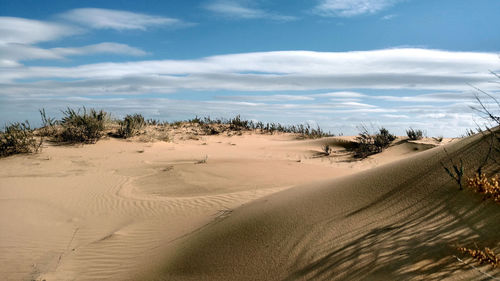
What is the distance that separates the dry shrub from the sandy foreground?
7 centimetres

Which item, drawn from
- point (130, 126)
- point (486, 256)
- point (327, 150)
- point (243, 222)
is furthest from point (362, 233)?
point (130, 126)

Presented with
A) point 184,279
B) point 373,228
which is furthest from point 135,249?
point 373,228

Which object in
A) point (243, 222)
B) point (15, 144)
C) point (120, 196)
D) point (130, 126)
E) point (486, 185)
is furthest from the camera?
point (130, 126)

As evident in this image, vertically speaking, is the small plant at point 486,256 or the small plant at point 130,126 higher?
the small plant at point 130,126

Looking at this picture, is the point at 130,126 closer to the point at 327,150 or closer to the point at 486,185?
the point at 327,150

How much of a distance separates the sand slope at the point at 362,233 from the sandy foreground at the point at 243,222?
0.04 ft

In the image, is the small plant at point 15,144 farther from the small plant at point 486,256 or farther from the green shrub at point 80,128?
the small plant at point 486,256

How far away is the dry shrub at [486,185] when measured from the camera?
274 cm

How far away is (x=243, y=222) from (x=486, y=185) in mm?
2437

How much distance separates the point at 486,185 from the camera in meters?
2.81

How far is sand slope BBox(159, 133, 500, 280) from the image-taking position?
252 cm

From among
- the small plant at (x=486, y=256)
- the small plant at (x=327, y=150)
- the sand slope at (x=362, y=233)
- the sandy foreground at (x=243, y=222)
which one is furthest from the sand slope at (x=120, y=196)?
the small plant at (x=486, y=256)

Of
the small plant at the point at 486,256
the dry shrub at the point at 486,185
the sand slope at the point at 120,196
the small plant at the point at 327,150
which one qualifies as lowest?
the sand slope at the point at 120,196

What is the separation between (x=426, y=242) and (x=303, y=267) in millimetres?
914
